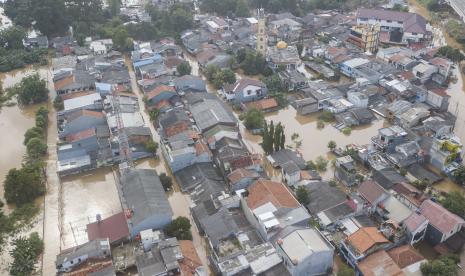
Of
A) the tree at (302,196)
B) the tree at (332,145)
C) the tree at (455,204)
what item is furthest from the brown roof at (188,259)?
the tree at (455,204)

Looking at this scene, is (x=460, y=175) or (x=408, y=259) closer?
(x=408, y=259)

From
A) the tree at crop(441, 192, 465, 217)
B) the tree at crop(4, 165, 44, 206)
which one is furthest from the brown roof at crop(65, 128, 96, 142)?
the tree at crop(441, 192, 465, 217)

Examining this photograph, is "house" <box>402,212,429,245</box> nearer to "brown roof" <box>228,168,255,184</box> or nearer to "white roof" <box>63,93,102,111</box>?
"brown roof" <box>228,168,255,184</box>

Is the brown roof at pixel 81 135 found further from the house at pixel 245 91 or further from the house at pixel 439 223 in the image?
the house at pixel 439 223

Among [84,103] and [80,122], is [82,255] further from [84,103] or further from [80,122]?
[84,103]

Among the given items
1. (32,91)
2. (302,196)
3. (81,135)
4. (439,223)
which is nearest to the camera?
(439,223)

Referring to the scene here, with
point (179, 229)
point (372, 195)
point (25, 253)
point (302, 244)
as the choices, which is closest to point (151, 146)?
point (179, 229)
